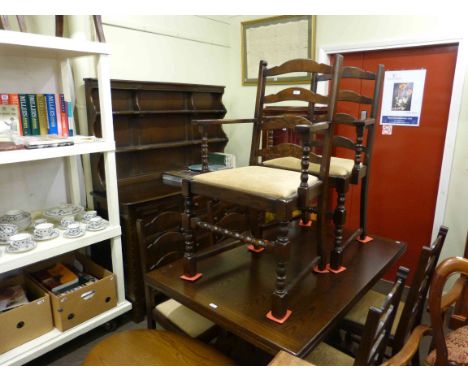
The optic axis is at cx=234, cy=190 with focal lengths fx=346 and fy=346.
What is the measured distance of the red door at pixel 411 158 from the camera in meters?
2.47

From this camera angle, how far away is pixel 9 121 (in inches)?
75.4

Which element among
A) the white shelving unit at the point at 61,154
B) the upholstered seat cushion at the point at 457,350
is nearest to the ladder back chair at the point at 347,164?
the upholstered seat cushion at the point at 457,350

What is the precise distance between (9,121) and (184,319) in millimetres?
1440

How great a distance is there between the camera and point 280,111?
278 cm

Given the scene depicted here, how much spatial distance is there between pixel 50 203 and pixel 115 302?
0.84m

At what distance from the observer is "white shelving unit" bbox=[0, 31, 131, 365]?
1704 mm

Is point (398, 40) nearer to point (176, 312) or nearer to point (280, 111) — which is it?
point (280, 111)

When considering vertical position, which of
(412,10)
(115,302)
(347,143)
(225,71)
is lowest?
(115,302)

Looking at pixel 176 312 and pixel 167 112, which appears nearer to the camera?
pixel 176 312

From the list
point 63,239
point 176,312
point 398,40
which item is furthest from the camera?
point 398,40

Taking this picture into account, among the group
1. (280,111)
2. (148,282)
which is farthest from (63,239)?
(280,111)

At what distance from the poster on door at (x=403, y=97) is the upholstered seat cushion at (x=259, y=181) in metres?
1.67

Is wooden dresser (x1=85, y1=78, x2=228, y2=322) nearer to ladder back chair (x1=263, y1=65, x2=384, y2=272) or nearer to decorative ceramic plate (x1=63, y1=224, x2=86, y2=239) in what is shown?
decorative ceramic plate (x1=63, y1=224, x2=86, y2=239)

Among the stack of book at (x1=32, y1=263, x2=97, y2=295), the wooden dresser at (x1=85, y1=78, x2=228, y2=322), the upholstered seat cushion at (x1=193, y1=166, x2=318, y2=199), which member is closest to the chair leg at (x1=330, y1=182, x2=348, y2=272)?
the upholstered seat cushion at (x1=193, y1=166, x2=318, y2=199)
